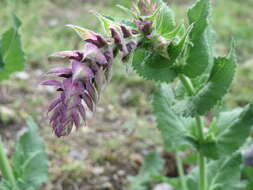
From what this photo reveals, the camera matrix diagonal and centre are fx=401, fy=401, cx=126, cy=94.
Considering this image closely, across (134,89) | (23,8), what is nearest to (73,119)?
(134,89)

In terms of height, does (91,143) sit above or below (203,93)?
below

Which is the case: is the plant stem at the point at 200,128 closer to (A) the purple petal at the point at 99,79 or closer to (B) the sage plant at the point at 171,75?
(B) the sage plant at the point at 171,75

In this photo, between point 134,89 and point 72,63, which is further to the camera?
point 134,89

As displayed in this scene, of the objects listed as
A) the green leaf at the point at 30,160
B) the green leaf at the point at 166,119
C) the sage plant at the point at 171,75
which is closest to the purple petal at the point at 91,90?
the sage plant at the point at 171,75

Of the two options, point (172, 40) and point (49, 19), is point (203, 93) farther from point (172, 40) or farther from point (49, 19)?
point (49, 19)

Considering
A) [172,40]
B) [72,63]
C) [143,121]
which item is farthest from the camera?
[143,121]

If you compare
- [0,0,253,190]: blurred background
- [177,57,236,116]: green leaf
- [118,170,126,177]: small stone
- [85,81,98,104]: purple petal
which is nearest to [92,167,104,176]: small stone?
[0,0,253,190]: blurred background

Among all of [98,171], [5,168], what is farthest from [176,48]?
[98,171]

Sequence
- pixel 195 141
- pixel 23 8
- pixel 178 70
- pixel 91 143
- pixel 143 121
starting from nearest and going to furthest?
pixel 178 70, pixel 195 141, pixel 91 143, pixel 143 121, pixel 23 8
